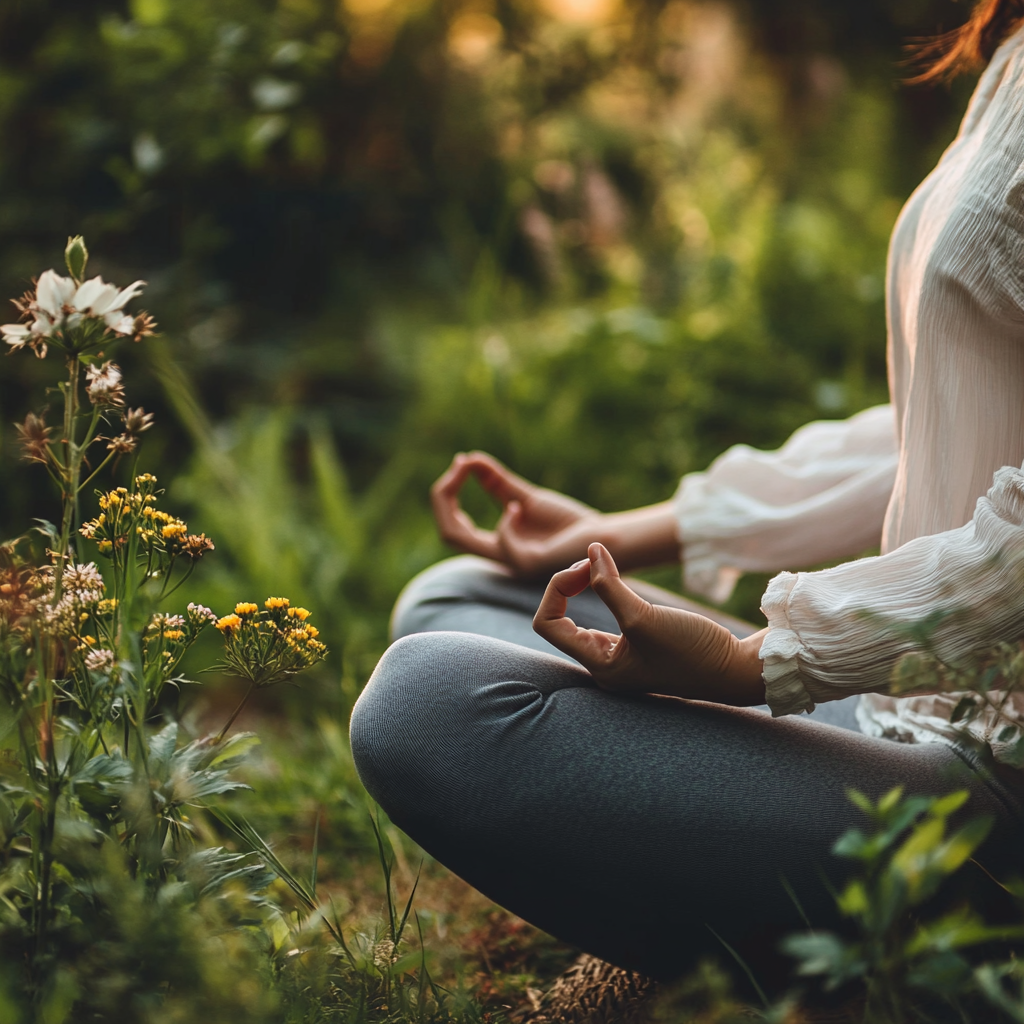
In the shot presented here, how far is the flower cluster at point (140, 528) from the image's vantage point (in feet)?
2.66

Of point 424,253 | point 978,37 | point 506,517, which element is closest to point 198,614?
point 506,517

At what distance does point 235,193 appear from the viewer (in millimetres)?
3293

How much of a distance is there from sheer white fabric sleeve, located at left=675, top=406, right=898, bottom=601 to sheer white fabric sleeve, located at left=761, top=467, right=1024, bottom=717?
43cm

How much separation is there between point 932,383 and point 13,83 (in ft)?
8.14

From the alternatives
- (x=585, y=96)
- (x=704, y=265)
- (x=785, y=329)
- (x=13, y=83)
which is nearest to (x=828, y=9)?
(x=585, y=96)

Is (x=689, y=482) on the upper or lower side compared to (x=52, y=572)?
lower

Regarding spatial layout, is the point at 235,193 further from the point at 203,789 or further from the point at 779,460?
the point at 203,789

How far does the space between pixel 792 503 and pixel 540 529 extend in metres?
0.34

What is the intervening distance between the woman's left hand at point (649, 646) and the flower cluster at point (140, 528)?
30 centimetres

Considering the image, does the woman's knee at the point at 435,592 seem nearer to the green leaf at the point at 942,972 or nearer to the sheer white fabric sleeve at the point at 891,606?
the sheer white fabric sleeve at the point at 891,606

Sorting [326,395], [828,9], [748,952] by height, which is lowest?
[326,395]

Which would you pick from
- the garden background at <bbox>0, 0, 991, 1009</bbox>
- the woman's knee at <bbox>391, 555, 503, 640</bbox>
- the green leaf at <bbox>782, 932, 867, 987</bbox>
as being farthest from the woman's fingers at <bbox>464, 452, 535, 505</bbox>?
the green leaf at <bbox>782, 932, 867, 987</bbox>

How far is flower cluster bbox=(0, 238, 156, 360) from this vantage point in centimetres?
74

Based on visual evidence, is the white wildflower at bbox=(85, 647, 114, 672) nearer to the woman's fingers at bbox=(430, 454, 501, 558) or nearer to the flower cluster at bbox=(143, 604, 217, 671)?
the flower cluster at bbox=(143, 604, 217, 671)
